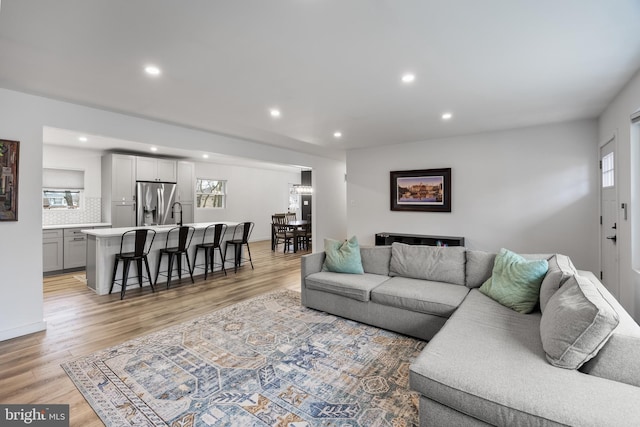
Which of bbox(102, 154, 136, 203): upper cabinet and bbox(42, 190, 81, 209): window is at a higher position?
bbox(102, 154, 136, 203): upper cabinet

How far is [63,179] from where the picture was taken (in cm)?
617

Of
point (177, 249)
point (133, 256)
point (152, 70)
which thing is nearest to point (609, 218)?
point (152, 70)

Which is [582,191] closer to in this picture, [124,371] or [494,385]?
[494,385]

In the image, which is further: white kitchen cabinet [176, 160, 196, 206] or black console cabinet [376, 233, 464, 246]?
white kitchen cabinet [176, 160, 196, 206]

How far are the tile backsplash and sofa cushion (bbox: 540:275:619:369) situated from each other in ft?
26.3

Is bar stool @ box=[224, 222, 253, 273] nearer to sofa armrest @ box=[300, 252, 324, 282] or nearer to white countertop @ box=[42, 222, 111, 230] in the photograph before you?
sofa armrest @ box=[300, 252, 324, 282]

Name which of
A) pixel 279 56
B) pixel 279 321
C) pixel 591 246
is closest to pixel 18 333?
pixel 279 321

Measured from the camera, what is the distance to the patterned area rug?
1.89 m

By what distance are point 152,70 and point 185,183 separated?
530 cm

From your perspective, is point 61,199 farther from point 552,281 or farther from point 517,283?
point 552,281

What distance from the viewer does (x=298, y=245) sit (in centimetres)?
851

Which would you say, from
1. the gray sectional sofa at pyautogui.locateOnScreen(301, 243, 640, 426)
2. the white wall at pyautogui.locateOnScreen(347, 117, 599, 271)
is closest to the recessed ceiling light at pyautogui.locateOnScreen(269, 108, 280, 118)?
the gray sectional sofa at pyautogui.locateOnScreen(301, 243, 640, 426)

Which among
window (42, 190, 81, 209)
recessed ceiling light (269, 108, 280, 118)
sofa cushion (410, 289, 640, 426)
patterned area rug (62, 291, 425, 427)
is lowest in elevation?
patterned area rug (62, 291, 425, 427)

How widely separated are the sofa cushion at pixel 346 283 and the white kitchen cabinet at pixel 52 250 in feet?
17.0
